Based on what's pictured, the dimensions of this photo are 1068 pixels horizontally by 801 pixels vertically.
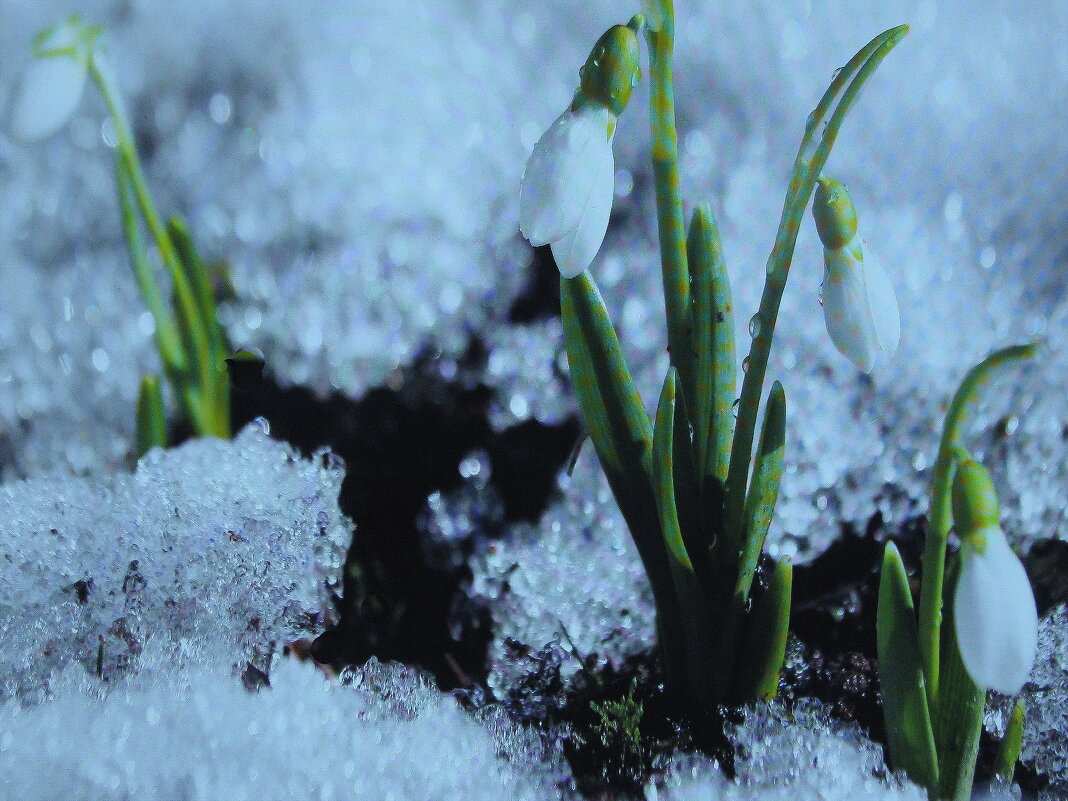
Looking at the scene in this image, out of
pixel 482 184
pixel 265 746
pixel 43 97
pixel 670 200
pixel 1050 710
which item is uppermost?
pixel 482 184

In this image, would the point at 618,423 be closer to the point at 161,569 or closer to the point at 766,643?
the point at 766,643

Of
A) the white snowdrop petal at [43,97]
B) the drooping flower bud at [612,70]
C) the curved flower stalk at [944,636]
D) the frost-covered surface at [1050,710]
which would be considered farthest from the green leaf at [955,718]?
the white snowdrop petal at [43,97]

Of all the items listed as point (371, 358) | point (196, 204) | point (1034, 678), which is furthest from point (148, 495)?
point (1034, 678)

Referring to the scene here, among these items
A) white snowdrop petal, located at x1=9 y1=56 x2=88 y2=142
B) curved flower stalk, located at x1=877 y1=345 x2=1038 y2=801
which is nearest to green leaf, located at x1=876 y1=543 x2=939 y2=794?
curved flower stalk, located at x1=877 y1=345 x2=1038 y2=801

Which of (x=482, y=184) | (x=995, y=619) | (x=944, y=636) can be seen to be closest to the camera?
(x=995, y=619)

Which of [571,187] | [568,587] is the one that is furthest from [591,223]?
[568,587]

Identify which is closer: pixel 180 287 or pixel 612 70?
pixel 612 70

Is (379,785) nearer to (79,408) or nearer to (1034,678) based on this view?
(1034,678)

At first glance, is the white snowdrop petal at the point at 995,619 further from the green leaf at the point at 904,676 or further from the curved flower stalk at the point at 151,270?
the curved flower stalk at the point at 151,270
